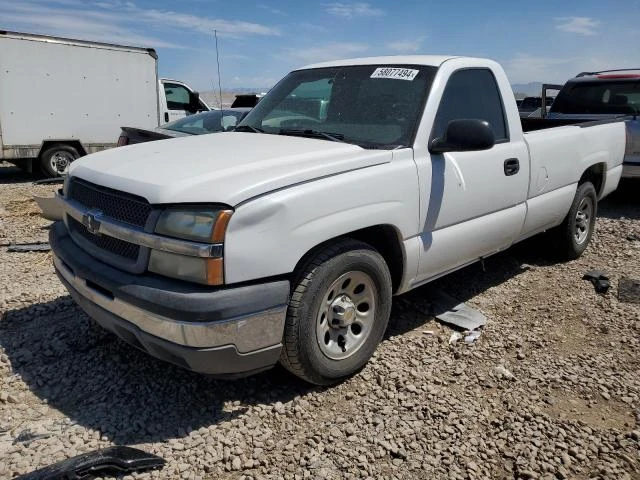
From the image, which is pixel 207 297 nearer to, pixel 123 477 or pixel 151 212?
pixel 151 212

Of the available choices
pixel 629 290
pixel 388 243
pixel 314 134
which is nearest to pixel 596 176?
pixel 629 290

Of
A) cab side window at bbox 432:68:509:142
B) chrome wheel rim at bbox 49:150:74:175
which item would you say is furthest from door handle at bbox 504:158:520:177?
chrome wheel rim at bbox 49:150:74:175

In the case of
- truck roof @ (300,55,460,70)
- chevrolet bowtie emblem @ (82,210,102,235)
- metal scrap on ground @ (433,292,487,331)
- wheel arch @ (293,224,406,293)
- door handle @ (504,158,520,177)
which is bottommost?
metal scrap on ground @ (433,292,487,331)

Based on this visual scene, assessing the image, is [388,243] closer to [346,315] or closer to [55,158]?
[346,315]

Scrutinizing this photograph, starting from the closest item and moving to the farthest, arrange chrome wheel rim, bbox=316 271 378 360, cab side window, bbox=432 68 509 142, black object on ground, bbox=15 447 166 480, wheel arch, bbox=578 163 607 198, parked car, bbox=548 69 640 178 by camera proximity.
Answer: black object on ground, bbox=15 447 166 480 < chrome wheel rim, bbox=316 271 378 360 < cab side window, bbox=432 68 509 142 < wheel arch, bbox=578 163 607 198 < parked car, bbox=548 69 640 178

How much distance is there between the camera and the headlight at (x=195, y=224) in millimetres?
2441

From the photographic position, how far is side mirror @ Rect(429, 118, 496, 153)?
3.22 m

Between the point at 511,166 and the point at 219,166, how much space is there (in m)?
2.36

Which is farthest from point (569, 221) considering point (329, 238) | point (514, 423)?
point (329, 238)

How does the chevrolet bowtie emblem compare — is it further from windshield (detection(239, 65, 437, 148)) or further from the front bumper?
windshield (detection(239, 65, 437, 148))

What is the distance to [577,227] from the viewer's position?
18.6ft

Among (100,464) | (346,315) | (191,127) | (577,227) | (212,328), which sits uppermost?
(191,127)

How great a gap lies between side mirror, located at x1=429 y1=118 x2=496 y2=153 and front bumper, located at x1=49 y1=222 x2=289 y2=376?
4.68 feet

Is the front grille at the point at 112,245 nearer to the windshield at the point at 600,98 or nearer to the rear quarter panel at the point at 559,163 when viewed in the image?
the rear quarter panel at the point at 559,163
